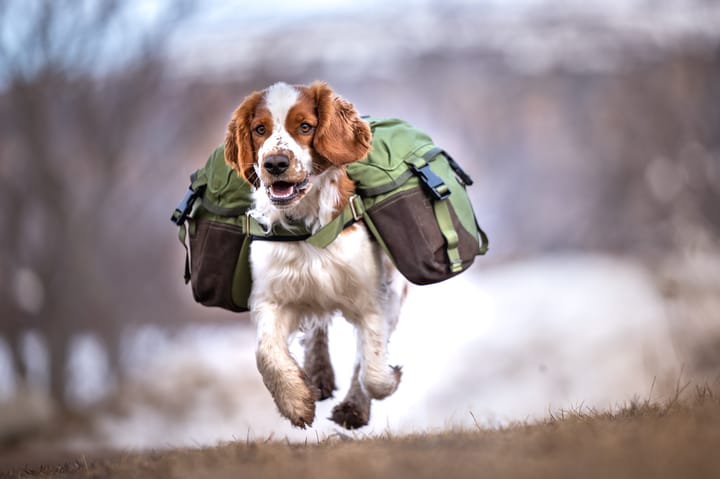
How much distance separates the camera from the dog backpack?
5184 millimetres

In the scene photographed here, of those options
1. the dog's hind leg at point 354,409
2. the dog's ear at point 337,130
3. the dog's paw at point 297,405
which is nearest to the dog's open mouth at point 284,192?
the dog's ear at point 337,130

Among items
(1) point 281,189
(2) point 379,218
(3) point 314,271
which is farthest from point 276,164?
(2) point 379,218

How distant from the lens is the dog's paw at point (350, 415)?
5.74 metres

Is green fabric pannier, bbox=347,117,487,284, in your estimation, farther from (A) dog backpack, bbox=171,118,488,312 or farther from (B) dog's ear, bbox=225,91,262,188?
(B) dog's ear, bbox=225,91,262,188

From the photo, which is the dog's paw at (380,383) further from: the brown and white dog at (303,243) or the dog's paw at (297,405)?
the dog's paw at (297,405)

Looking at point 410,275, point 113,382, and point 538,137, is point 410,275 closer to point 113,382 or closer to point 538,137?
point 113,382

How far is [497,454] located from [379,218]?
1781mm

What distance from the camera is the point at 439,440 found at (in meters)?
4.36

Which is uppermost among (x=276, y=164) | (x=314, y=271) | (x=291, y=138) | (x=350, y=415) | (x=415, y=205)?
(x=291, y=138)

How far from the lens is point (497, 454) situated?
3.70 meters

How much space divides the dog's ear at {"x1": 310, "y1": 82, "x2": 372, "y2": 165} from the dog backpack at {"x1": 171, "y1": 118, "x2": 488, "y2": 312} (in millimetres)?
246

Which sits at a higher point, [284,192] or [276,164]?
[276,164]

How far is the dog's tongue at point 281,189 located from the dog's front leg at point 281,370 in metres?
0.71

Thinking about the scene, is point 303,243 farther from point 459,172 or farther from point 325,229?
point 459,172
